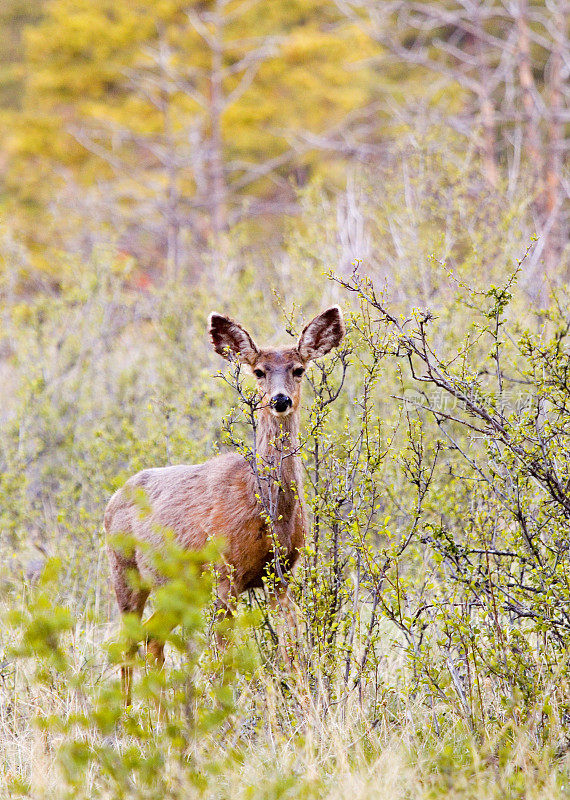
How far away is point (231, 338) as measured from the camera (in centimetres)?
560

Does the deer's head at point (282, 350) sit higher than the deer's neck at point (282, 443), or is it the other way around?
the deer's head at point (282, 350)

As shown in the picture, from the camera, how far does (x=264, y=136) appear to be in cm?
2389

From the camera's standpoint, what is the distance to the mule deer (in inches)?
202

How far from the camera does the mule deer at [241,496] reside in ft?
16.9

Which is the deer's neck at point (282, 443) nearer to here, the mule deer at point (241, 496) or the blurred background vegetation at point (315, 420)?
the mule deer at point (241, 496)

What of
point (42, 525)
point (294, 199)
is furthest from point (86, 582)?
point (294, 199)

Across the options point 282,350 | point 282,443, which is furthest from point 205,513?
point 282,350

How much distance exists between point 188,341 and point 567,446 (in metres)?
6.66

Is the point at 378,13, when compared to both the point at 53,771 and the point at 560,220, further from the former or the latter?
the point at 53,771

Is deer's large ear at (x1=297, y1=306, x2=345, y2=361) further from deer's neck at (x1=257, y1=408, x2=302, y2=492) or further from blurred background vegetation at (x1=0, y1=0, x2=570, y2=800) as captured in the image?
deer's neck at (x1=257, y1=408, x2=302, y2=492)

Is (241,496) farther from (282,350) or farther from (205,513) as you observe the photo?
(282,350)

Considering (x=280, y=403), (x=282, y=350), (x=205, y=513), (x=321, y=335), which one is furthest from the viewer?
(x=282, y=350)

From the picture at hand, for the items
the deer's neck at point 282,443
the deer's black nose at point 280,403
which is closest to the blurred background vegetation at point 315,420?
the deer's neck at point 282,443

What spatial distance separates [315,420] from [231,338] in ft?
3.24
